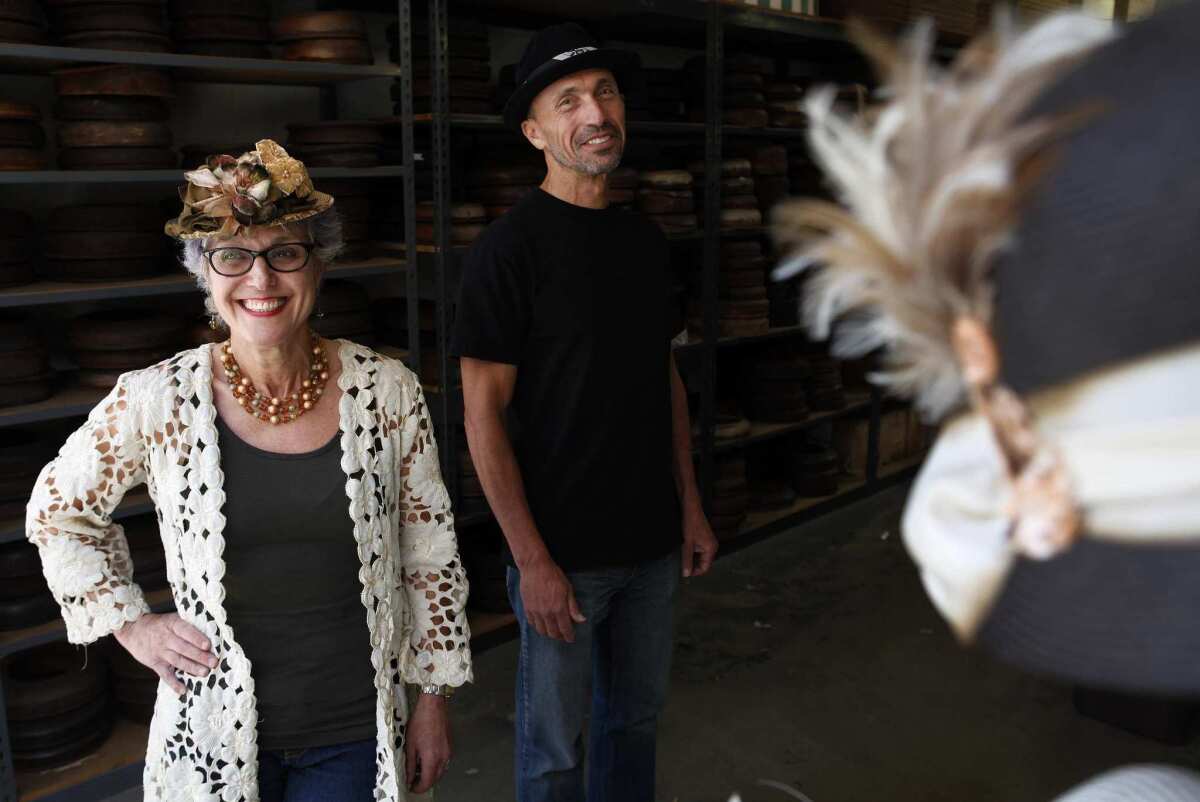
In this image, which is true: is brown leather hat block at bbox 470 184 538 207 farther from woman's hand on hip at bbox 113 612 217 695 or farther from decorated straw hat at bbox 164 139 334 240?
woman's hand on hip at bbox 113 612 217 695

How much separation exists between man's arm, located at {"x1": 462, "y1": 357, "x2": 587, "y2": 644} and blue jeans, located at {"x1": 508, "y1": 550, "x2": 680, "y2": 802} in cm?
6

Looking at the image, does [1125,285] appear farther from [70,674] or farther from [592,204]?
[70,674]

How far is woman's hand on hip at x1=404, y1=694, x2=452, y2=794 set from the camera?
1.85m

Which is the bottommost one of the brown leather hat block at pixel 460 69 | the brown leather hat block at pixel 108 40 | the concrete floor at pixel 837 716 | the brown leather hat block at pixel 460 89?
the concrete floor at pixel 837 716

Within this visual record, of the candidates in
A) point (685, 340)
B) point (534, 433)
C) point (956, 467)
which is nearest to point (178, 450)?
point (534, 433)

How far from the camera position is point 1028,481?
511 millimetres

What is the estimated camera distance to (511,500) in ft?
7.30

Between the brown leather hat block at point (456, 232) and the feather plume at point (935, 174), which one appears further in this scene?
the brown leather hat block at point (456, 232)

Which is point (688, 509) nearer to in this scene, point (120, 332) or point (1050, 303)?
point (120, 332)

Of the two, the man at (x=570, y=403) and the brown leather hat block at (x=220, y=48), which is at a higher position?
the brown leather hat block at (x=220, y=48)

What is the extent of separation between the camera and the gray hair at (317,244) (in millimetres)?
1689

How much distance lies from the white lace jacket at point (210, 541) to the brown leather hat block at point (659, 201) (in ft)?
8.88

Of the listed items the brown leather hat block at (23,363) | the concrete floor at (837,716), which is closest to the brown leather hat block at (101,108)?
the brown leather hat block at (23,363)

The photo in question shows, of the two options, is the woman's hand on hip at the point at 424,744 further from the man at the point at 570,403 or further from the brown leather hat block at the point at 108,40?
the brown leather hat block at the point at 108,40
